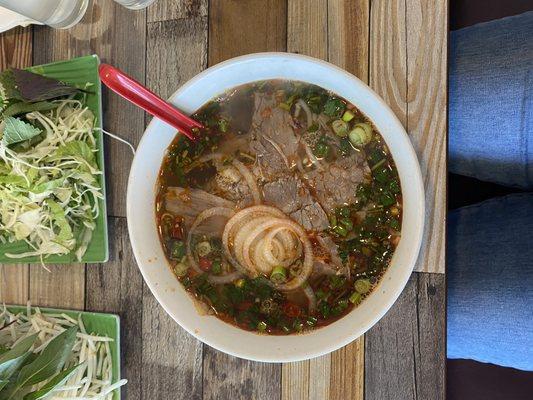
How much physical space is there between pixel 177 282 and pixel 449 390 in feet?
3.07

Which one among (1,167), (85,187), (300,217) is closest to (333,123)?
(300,217)

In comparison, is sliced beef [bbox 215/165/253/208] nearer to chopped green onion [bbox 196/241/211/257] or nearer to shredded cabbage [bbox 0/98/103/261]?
chopped green onion [bbox 196/241/211/257]

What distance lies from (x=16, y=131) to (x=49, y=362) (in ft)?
1.82

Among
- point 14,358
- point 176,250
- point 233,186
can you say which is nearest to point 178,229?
point 176,250

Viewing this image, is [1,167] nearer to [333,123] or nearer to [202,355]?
[202,355]

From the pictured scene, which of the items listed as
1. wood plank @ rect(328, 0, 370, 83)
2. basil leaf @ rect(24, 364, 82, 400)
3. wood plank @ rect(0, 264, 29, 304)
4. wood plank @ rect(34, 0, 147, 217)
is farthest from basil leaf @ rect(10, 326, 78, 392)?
wood plank @ rect(328, 0, 370, 83)

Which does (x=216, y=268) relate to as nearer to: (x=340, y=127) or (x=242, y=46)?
(x=340, y=127)

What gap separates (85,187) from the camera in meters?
1.41

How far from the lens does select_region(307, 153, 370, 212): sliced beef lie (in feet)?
4.25

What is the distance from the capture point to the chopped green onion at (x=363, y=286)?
4.18 ft

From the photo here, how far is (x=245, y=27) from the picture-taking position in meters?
1.38

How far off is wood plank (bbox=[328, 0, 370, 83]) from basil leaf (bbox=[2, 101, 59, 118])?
70cm

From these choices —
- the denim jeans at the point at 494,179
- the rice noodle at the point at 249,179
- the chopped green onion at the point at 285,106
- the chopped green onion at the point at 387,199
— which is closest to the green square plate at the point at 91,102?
the rice noodle at the point at 249,179

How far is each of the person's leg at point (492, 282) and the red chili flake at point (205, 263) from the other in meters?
0.64
